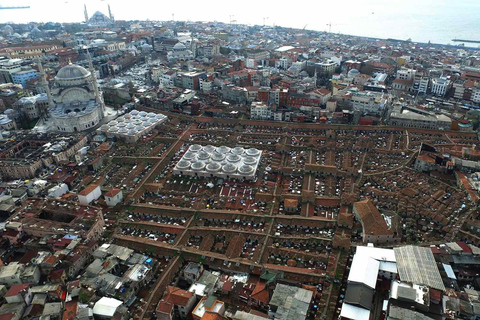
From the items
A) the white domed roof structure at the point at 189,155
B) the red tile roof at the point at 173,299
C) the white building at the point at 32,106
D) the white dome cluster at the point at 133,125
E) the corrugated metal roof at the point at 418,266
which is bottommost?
the red tile roof at the point at 173,299

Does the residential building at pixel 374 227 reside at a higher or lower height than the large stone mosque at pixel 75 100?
lower

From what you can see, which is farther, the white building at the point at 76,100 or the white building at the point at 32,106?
the white building at the point at 32,106

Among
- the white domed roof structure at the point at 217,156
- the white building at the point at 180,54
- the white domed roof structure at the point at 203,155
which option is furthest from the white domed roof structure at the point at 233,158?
the white building at the point at 180,54

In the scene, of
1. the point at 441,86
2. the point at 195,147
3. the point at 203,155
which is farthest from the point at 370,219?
the point at 441,86

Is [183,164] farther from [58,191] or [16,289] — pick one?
[16,289]

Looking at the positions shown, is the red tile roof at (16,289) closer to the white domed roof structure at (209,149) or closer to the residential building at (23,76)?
the white domed roof structure at (209,149)

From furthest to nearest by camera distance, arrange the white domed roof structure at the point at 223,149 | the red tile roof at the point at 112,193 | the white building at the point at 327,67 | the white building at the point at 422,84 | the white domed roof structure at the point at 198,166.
A: the white building at the point at 327,67 < the white building at the point at 422,84 < the white domed roof structure at the point at 223,149 < the white domed roof structure at the point at 198,166 < the red tile roof at the point at 112,193

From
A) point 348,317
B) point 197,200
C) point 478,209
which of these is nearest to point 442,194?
point 478,209

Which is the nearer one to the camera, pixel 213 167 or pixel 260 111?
pixel 213 167
